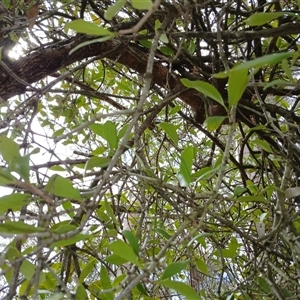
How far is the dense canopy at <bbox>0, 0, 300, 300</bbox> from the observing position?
0.33m

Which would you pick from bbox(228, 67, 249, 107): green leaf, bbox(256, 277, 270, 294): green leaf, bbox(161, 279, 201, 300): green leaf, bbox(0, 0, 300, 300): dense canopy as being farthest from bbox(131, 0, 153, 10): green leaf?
bbox(256, 277, 270, 294): green leaf

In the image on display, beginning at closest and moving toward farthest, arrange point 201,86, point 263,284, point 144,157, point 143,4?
point 143,4, point 201,86, point 263,284, point 144,157

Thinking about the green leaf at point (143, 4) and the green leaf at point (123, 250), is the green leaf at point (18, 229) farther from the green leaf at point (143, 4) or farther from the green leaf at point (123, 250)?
the green leaf at point (143, 4)

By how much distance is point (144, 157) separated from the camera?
2.48 feet

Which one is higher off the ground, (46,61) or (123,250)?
(46,61)

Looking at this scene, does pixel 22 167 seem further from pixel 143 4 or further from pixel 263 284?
pixel 263 284

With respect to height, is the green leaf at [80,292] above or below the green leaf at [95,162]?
below

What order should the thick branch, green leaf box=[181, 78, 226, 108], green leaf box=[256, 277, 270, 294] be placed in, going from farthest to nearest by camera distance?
the thick branch < green leaf box=[256, 277, 270, 294] < green leaf box=[181, 78, 226, 108]

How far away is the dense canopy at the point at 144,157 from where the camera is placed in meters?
0.33

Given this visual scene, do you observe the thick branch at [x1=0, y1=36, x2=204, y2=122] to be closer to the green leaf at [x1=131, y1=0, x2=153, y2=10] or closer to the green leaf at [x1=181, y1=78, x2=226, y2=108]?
the green leaf at [x1=181, y1=78, x2=226, y2=108]

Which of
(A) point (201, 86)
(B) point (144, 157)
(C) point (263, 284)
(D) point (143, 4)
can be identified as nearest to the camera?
(D) point (143, 4)

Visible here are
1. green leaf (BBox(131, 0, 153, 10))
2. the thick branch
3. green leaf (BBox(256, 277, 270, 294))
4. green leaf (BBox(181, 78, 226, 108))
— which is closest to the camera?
green leaf (BBox(131, 0, 153, 10))

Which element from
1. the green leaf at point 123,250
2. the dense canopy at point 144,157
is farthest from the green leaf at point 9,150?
the green leaf at point 123,250

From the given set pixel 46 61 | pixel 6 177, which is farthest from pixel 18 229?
pixel 46 61
